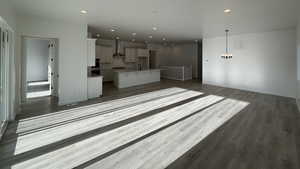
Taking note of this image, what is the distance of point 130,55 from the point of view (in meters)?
11.5

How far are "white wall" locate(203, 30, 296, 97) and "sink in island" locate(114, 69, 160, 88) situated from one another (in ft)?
11.7

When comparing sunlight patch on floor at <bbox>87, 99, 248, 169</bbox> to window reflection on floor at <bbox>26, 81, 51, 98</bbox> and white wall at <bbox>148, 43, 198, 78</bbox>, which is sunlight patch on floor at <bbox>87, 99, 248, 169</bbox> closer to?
window reflection on floor at <bbox>26, 81, 51, 98</bbox>

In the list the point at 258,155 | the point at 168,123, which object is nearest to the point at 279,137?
the point at 258,155

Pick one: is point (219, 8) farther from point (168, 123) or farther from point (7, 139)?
point (7, 139)

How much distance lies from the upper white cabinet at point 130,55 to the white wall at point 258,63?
16.6ft

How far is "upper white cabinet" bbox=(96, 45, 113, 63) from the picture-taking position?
961cm

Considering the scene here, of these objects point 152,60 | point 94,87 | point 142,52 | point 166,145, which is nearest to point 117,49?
point 142,52

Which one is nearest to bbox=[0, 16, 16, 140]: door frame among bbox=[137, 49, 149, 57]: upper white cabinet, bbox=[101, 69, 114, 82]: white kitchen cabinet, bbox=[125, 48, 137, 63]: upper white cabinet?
bbox=[101, 69, 114, 82]: white kitchen cabinet

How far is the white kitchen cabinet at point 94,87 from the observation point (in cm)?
618

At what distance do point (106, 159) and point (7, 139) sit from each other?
6.90ft

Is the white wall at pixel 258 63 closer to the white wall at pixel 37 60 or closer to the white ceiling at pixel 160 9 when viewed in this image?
the white ceiling at pixel 160 9

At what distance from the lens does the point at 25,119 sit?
157 inches

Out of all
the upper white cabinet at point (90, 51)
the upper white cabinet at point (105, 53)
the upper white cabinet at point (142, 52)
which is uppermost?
the upper white cabinet at point (142, 52)

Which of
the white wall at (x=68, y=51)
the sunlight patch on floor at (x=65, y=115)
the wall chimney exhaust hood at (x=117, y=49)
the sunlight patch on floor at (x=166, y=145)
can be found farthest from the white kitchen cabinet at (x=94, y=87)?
the wall chimney exhaust hood at (x=117, y=49)
